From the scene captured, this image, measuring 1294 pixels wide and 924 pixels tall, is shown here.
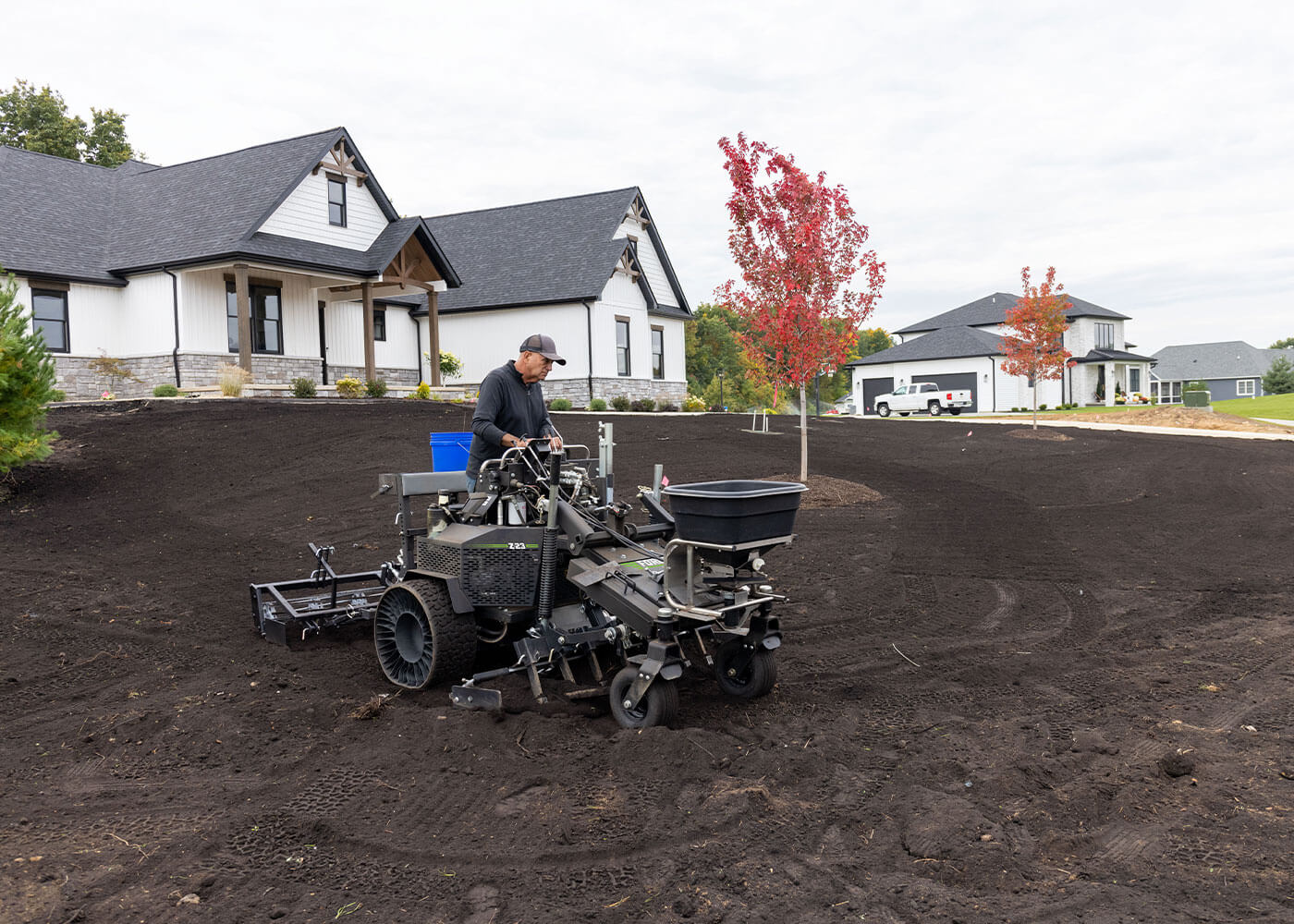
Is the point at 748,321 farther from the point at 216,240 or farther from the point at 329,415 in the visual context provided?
the point at 216,240

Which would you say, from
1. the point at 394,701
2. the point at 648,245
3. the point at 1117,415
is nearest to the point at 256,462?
the point at 394,701

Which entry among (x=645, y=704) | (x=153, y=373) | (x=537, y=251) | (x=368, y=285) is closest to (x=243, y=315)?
(x=153, y=373)

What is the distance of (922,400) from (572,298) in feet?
78.8

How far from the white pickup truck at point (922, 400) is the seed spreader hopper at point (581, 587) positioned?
4256 cm

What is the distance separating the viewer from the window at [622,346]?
32.7 meters

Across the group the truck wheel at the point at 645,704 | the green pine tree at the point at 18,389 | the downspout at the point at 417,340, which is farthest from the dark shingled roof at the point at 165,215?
the truck wheel at the point at 645,704

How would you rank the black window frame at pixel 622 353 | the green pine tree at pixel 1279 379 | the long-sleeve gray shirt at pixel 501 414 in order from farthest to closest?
the green pine tree at pixel 1279 379
the black window frame at pixel 622 353
the long-sleeve gray shirt at pixel 501 414

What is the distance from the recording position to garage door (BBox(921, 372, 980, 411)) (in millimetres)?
54094

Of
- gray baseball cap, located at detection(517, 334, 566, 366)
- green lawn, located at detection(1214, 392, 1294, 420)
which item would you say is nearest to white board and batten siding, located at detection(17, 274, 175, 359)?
gray baseball cap, located at detection(517, 334, 566, 366)

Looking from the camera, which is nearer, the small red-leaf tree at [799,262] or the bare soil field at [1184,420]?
the small red-leaf tree at [799,262]

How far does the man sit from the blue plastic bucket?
785mm

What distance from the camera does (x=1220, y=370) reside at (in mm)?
84688

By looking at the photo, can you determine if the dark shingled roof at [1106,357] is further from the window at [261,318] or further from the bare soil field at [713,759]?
the bare soil field at [713,759]

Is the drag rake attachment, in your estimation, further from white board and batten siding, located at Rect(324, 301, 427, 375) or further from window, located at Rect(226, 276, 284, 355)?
white board and batten siding, located at Rect(324, 301, 427, 375)
